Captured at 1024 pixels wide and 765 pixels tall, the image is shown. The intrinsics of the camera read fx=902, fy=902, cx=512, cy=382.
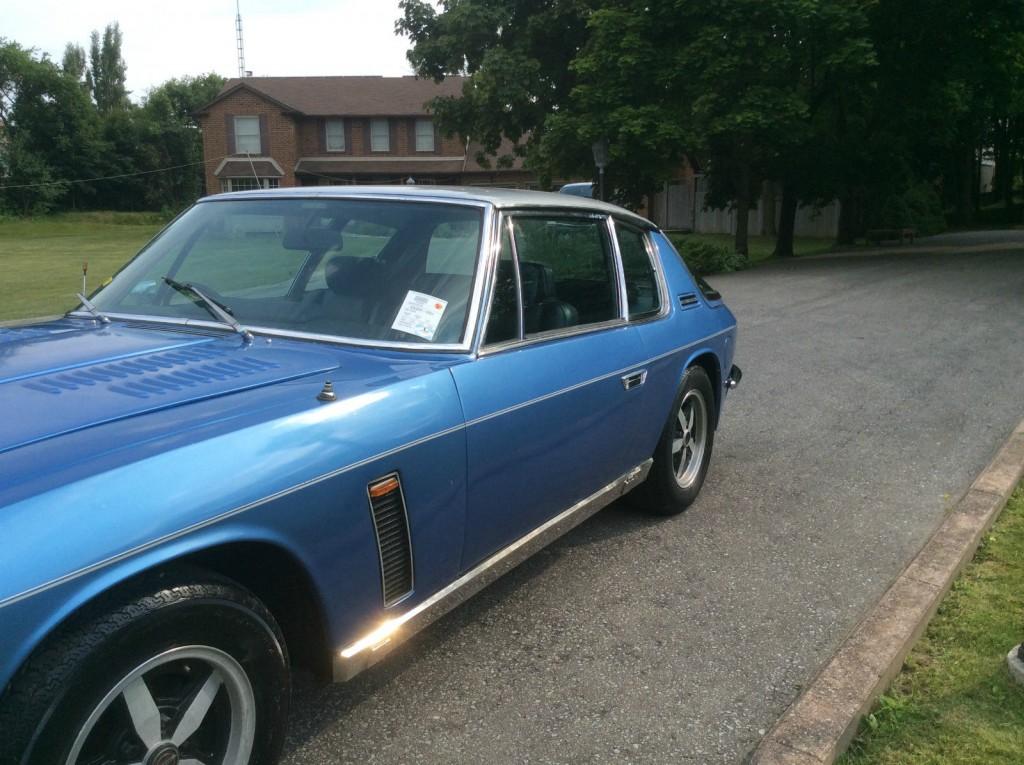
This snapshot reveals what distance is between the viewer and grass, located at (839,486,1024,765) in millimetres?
2648

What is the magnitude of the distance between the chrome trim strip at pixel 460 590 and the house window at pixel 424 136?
42.8 meters

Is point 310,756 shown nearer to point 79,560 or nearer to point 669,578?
point 79,560

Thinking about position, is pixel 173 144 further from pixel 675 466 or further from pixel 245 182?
pixel 675 466

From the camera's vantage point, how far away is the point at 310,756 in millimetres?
2617

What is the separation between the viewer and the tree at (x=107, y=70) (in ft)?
267

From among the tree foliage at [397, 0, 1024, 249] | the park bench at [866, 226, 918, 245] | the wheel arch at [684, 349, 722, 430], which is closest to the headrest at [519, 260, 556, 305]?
the wheel arch at [684, 349, 722, 430]

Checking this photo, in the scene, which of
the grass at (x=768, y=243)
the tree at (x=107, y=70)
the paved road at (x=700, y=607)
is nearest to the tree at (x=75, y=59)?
the tree at (x=107, y=70)

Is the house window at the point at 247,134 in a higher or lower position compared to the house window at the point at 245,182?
higher

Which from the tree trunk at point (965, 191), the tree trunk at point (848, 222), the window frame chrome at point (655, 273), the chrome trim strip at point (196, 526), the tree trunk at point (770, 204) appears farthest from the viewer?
the tree trunk at point (965, 191)

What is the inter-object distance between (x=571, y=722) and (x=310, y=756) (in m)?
0.80

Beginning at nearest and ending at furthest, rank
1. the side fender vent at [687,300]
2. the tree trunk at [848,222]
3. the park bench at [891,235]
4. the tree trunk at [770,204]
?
1. the side fender vent at [687,300]
2. the park bench at [891,235]
3. the tree trunk at [848,222]
4. the tree trunk at [770,204]

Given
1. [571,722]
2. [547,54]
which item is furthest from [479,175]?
[571,722]

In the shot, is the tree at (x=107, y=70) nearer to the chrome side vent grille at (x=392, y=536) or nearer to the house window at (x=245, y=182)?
the house window at (x=245, y=182)

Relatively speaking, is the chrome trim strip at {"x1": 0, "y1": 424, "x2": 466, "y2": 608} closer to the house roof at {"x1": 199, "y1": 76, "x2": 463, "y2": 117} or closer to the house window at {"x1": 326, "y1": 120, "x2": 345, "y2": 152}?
the house roof at {"x1": 199, "y1": 76, "x2": 463, "y2": 117}
